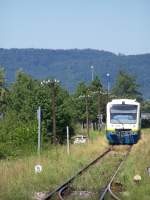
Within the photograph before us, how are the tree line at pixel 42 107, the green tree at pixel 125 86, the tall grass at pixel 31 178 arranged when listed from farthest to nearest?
the green tree at pixel 125 86 → the tree line at pixel 42 107 → the tall grass at pixel 31 178

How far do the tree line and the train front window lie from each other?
24.4 ft

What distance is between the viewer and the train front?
135 ft

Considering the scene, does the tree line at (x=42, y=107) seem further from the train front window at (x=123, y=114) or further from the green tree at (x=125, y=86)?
the train front window at (x=123, y=114)

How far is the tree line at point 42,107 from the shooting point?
4703 cm

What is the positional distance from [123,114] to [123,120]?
0.50 m

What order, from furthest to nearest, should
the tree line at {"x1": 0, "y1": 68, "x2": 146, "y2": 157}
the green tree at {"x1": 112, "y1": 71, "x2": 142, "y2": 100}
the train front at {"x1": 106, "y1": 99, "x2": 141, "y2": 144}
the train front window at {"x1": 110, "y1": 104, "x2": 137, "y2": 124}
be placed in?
the green tree at {"x1": 112, "y1": 71, "x2": 142, "y2": 100}
the tree line at {"x1": 0, "y1": 68, "x2": 146, "y2": 157}
the train front window at {"x1": 110, "y1": 104, "x2": 137, "y2": 124}
the train front at {"x1": 106, "y1": 99, "x2": 141, "y2": 144}

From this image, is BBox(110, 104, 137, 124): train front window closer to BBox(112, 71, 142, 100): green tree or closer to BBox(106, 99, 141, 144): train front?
BBox(106, 99, 141, 144): train front

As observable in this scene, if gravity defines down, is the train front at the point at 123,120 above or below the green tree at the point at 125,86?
below

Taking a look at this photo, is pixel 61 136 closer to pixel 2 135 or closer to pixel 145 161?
pixel 2 135

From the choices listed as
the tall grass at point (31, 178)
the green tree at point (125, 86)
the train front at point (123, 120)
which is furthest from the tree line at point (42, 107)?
→ the tall grass at point (31, 178)

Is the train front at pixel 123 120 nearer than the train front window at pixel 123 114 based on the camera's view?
Yes

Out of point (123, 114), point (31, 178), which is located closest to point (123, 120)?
point (123, 114)

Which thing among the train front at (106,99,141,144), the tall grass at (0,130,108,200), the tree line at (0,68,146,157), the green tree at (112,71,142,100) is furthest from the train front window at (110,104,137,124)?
the green tree at (112,71,142,100)

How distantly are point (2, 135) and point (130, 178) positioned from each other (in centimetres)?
2930
